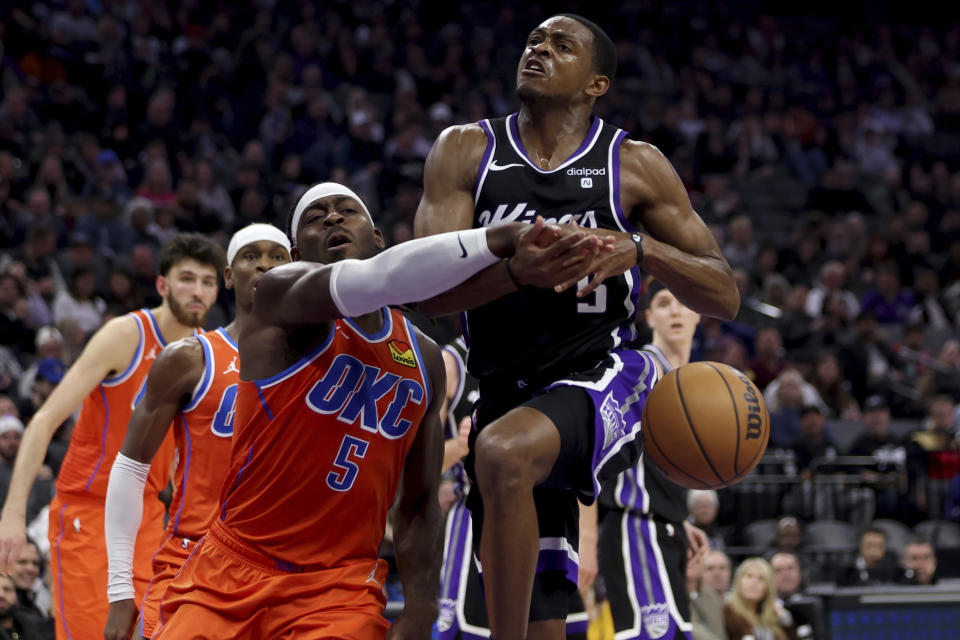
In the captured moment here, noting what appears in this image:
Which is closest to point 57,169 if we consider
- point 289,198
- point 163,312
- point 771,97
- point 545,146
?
point 289,198

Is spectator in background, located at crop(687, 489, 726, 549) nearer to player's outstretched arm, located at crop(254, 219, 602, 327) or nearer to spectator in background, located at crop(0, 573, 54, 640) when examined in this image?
spectator in background, located at crop(0, 573, 54, 640)

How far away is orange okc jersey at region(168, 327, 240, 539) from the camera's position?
169 inches

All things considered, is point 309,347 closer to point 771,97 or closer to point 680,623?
point 680,623

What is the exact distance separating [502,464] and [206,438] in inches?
54.5

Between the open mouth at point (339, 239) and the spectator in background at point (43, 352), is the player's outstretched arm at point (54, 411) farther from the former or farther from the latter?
the spectator in background at point (43, 352)

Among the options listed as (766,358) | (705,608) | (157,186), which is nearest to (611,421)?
(705,608)

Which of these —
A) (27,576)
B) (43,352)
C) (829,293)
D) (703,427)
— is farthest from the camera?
(829,293)

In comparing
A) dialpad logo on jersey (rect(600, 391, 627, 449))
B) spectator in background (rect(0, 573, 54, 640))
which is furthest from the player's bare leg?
spectator in background (rect(0, 573, 54, 640))

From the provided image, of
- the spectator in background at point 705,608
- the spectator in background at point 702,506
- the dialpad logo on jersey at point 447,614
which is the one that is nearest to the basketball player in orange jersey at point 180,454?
the dialpad logo on jersey at point 447,614

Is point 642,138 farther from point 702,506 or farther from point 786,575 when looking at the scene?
point 786,575

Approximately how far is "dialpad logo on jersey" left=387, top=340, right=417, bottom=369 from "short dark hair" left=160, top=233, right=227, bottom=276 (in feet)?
6.57

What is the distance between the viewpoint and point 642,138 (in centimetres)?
1616

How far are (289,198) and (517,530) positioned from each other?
32.4 ft

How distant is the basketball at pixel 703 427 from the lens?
149 inches
